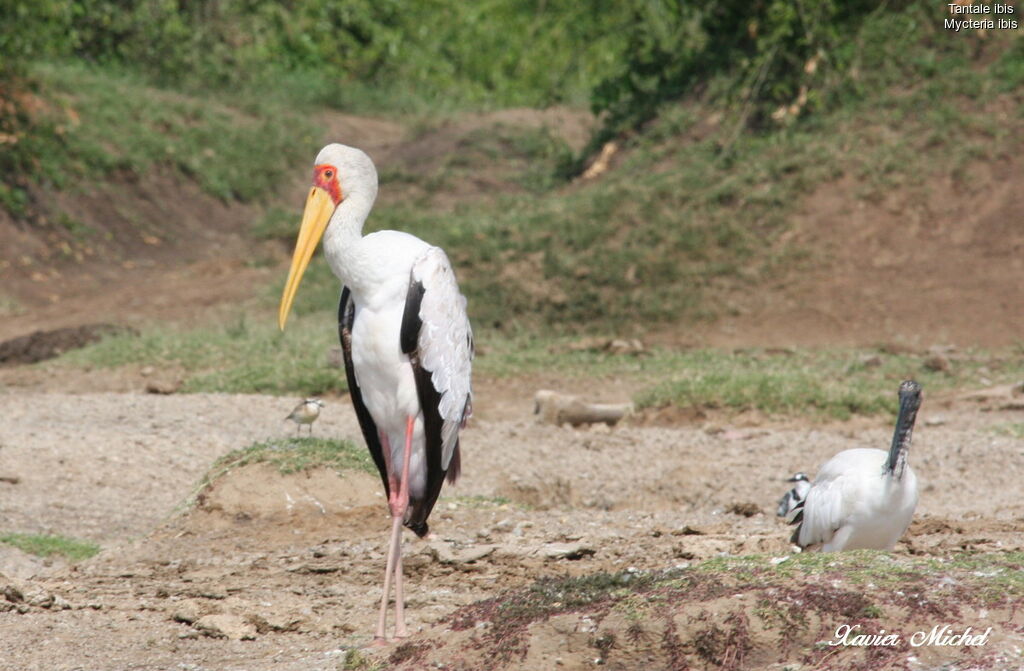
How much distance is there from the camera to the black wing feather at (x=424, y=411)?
12.8ft

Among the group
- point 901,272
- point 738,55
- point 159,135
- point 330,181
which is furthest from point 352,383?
point 159,135

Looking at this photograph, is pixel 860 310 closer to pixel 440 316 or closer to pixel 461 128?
pixel 440 316

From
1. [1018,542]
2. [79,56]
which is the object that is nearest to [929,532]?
[1018,542]

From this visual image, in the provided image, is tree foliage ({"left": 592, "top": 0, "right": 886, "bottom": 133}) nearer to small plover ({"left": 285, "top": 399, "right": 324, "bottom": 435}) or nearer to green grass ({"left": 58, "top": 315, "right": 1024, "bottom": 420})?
green grass ({"left": 58, "top": 315, "right": 1024, "bottom": 420})

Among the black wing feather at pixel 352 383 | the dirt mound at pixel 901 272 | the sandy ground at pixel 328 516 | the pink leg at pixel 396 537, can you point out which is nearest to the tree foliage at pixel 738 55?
the dirt mound at pixel 901 272

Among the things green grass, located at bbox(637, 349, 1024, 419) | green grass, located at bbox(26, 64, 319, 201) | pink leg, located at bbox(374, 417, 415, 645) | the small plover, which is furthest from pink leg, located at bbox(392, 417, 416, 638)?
green grass, located at bbox(26, 64, 319, 201)

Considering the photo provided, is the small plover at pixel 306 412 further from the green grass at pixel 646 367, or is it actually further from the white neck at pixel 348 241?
the white neck at pixel 348 241

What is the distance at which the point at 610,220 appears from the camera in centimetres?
1112

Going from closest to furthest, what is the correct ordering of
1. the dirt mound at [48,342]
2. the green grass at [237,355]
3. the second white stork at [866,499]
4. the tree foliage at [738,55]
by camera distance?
1. the second white stork at [866,499]
2. the green grass at [237,355]
3. the dirt mound at [48,342]
4. the tree foliage at [738,55]

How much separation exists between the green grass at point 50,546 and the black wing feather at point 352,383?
5.35 ft

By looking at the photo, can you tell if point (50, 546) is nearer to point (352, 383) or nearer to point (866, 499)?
point (352, 383)

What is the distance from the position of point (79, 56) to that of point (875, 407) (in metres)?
11.9

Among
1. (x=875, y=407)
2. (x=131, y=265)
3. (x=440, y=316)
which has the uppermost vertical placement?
(x=440, y=316)

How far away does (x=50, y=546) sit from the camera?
17.4ft
